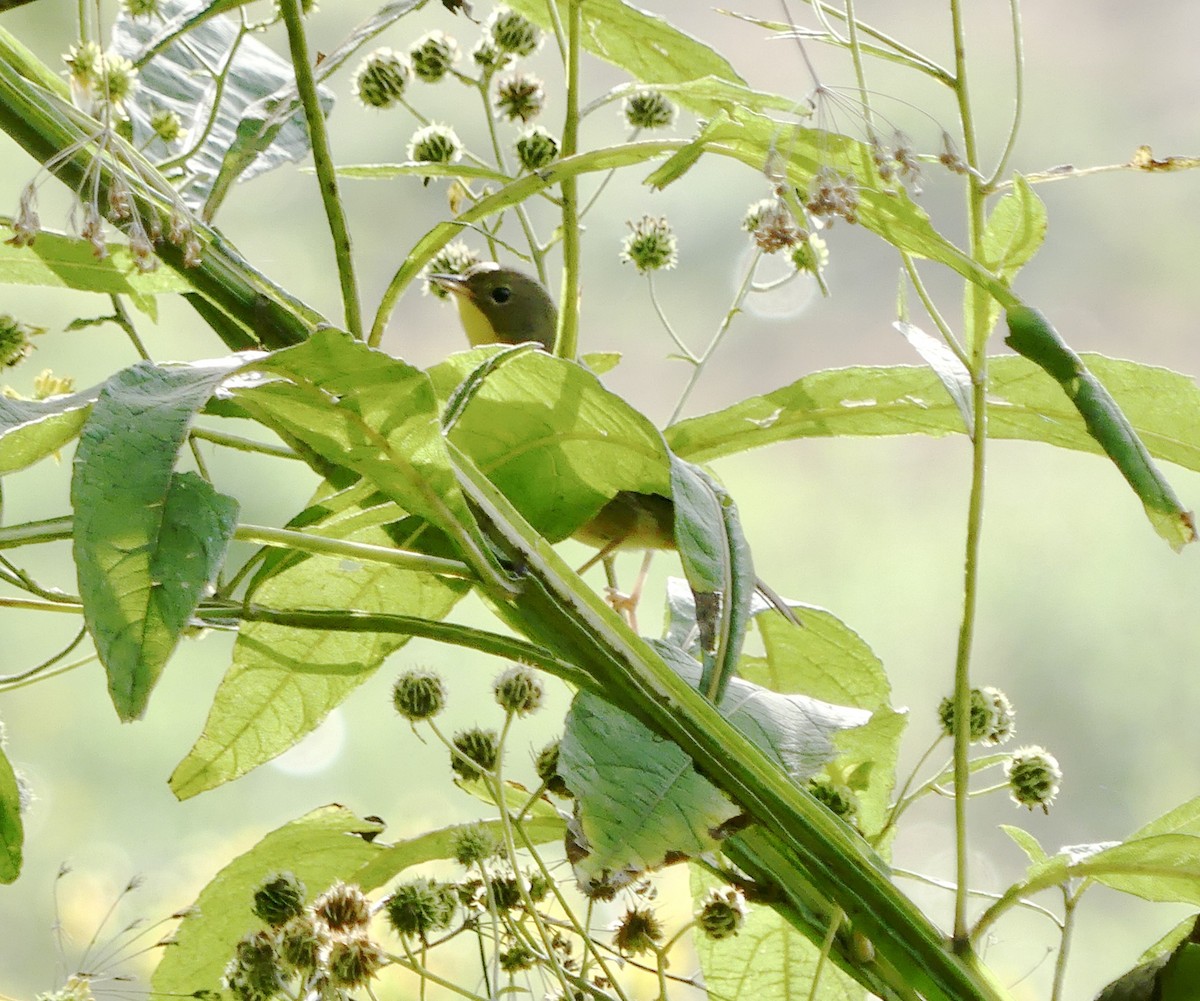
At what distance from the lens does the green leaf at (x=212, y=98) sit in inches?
20.4

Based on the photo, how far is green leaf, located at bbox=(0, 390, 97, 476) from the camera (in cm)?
33

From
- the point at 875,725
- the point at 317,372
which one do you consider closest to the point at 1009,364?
the point at 875,725

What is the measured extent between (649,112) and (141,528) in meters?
0.67

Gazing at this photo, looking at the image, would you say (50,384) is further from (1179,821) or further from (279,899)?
(1179,821)

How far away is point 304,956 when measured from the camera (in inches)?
19.2

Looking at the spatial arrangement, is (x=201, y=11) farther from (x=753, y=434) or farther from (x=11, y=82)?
(x=753, y=434)

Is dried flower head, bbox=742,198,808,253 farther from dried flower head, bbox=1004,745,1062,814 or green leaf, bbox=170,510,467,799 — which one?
dried flower head, bbox=1004,745,1062,814

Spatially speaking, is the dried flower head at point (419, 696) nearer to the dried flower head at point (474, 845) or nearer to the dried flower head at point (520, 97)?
the dried flower head at point (474, 845)

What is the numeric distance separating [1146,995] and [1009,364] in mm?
239

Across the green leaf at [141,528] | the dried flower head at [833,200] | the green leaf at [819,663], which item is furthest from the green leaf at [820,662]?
the green leaf at [141,528]

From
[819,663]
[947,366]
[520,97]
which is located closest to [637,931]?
[819,663]

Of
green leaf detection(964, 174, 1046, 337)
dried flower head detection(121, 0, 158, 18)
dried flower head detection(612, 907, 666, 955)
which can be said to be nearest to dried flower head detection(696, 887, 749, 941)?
dried flower head detection(612, 907, 666, 955)

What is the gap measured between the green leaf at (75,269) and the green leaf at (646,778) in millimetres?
225

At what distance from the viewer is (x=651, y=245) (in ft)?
2.88
